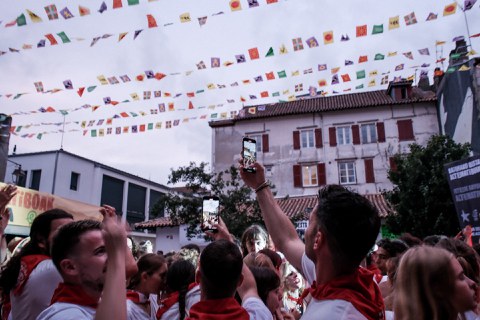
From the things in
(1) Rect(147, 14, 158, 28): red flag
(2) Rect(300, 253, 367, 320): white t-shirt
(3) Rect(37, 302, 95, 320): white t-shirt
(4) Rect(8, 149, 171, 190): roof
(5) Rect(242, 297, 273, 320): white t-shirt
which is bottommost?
(5) Rect(242, 297, 273, 320): white t-shirt

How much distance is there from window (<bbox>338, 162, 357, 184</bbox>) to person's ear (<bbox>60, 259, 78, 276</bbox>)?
27400mm

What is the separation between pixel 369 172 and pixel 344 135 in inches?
128

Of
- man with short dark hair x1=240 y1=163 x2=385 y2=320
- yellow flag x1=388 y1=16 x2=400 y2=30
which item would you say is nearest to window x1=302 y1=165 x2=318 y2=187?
yellow flag x1=388 y1=16 x2=400 y2=30

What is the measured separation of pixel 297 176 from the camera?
2914 centimetres

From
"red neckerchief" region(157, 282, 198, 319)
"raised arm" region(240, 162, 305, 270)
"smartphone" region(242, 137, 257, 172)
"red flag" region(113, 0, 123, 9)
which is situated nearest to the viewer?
"raised arm" region(240, 162, 305, 270)

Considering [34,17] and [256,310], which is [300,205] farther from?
[256,310]

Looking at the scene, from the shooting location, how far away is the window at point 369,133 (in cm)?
2848

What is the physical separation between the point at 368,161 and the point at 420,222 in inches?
412

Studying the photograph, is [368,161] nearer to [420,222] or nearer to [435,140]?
[435,140]

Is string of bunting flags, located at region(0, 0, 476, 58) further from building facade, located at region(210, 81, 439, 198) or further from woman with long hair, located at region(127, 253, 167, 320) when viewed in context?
building facade, located at region(210, 81, 439, 198)

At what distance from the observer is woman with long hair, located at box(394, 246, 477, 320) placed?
1984 millimetres

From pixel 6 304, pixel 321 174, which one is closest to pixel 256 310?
pixel 6 304

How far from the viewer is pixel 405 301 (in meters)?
2.04

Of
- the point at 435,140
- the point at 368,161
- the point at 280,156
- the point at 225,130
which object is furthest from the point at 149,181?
the point at 435,140
